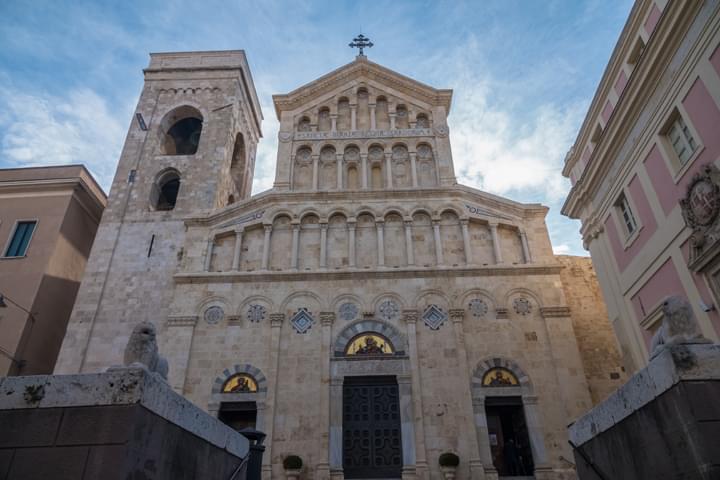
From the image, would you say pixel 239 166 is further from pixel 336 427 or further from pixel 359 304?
pixel 336 427

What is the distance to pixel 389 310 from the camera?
18766 mm

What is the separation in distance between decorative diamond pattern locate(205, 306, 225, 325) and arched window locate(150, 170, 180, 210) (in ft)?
25.7

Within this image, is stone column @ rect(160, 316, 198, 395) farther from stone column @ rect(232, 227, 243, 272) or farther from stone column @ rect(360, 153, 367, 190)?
stone column @ rect(360, 153, 367, 190)

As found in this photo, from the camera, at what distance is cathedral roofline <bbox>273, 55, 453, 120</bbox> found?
991 inches

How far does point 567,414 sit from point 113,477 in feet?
49.7

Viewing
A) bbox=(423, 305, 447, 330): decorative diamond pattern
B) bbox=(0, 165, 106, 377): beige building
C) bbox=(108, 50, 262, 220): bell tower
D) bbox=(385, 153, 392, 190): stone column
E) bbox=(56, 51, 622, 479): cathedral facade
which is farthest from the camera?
bbox=(108, 50, 262, 220): bell tower

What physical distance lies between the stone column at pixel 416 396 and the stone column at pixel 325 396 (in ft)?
9.39

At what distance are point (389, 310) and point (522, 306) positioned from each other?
5037mm

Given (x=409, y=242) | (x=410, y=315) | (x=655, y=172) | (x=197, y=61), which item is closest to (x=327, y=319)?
(x=410, y=315)

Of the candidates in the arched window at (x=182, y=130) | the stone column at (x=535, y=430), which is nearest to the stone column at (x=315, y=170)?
the arched window at (x=182, y=130)

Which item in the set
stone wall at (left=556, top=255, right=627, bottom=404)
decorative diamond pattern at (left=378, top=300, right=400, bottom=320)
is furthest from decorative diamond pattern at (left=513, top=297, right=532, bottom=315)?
decorative diamond pattern at (left=378, top=300, right=400, bottom=320)

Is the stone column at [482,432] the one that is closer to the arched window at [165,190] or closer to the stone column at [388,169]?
the stone column at [388,169]

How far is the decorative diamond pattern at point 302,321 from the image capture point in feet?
60.7

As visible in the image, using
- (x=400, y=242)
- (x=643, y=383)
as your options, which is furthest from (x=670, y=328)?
(x=400, y=242)
